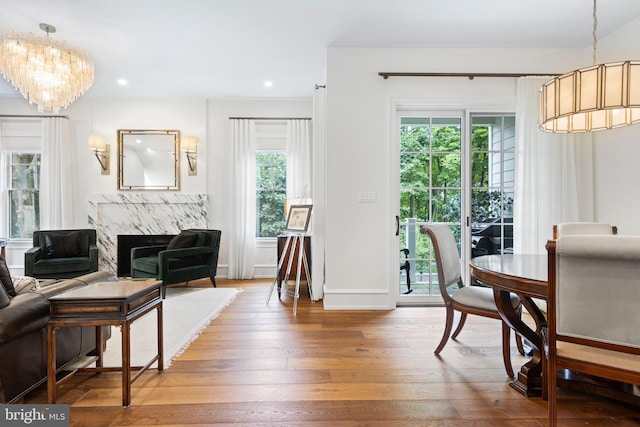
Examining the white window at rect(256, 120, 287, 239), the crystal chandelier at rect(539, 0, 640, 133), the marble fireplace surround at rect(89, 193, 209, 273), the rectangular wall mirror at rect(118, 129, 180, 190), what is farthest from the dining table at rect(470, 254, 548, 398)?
the rectangular wall mirror at rect(118, 129, 180, 190)

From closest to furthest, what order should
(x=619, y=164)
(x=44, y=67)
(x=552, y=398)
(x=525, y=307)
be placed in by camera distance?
1. (x=552, y=398)
2. (x=525, y=307)
3. (x=44, y=67)
4. (x=619, y=164)

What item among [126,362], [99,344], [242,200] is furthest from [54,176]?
[126,362]

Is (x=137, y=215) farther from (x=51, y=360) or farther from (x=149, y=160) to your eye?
(x=51, y=360)

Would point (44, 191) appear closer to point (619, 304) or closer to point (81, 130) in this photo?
point (81, 130)

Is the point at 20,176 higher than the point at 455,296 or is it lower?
higher

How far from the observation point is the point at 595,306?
127 cm

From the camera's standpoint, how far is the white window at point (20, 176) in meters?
4.87

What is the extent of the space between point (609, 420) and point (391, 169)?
98.5 inches

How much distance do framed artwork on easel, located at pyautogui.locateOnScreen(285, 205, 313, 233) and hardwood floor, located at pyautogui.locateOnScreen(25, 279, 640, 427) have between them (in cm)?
115

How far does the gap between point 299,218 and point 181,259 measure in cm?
164

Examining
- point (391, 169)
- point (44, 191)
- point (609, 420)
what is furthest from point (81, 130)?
point (609, 420)

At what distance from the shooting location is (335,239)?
135 inches

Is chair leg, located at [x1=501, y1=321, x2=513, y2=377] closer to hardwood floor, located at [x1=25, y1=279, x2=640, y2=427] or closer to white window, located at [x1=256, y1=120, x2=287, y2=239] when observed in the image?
hardwood floor, located at [x1=25, y1=279, x2=640, y2=427]

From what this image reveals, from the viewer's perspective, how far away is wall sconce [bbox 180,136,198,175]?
4818 mm
